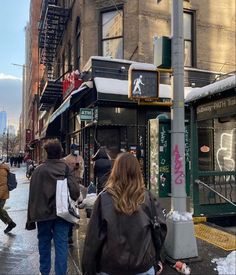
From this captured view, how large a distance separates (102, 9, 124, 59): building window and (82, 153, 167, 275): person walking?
12151 mm

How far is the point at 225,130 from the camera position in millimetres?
10609

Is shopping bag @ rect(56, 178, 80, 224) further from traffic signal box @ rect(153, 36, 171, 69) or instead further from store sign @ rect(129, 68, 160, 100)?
traffic signal box @ rect(153, 36, 171, 69)

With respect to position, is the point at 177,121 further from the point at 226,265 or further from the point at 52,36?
the point at 52,36

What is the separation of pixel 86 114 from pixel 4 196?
503cm

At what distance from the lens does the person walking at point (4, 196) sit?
25.9ft

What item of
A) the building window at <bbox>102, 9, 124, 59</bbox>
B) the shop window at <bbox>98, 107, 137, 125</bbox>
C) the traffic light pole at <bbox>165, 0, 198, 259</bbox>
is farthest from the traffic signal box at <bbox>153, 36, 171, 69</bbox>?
the building window at <bbox>102, 9, 124, 59</bbox>

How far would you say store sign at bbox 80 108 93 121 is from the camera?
1229cm

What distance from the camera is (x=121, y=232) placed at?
260 cm

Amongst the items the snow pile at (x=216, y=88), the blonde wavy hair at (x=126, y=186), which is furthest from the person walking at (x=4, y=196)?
the blonde wavy hair at (x=126, y=186)

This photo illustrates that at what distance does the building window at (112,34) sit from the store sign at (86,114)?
3123mm

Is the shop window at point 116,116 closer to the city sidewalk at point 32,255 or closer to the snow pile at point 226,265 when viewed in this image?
the city sidewalk at point 32,255

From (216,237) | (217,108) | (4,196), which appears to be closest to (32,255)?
(4,196)

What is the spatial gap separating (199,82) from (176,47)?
955 cm

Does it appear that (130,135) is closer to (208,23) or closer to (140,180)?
(208,23)
